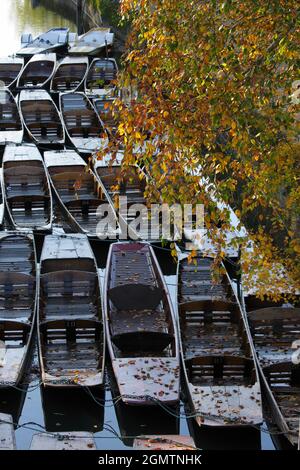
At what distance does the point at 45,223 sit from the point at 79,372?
26.9 ft

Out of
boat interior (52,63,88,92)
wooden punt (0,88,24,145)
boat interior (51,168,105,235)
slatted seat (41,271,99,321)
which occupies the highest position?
boat interior (52,63,88,92)

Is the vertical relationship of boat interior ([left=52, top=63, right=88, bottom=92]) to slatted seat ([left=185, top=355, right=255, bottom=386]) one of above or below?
above

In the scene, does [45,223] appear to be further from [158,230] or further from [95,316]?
[95,316]

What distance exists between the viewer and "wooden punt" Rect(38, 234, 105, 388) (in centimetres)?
1709

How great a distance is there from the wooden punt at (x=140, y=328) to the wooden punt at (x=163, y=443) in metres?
1.60

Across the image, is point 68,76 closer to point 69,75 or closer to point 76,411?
point 69,75

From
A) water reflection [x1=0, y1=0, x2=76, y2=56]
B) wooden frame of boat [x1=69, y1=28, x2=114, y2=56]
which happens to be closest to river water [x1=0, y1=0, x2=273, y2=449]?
wooden frame of boat [x1=69, y1=28, x2=114, y2=56]

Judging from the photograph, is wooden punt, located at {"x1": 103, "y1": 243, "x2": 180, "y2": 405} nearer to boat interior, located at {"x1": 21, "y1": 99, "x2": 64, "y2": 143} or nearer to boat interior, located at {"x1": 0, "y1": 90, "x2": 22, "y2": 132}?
boat interior, located at {"x1": 21, "y1": 99, "x2": 64, "y2": 143}

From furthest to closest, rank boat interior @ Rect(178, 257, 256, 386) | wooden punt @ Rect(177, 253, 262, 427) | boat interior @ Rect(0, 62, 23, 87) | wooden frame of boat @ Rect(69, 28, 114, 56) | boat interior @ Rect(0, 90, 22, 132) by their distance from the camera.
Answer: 1. wooden frame of boat @ Rect(69, 28, 114, 56)
2. boat interior @ Rect(0, 62, 23, 87)
3. boat interior @ Rect(0, 90, 22, 132)
4. boat interior @ Rect(178, 257, 256, 386)
5. wooden punt @ Rect(177, 253, 262, 427)

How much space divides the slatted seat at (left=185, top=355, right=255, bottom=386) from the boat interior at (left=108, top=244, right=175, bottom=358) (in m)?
0.64

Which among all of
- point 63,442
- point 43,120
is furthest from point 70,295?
point 43,120

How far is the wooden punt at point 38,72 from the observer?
128 feet

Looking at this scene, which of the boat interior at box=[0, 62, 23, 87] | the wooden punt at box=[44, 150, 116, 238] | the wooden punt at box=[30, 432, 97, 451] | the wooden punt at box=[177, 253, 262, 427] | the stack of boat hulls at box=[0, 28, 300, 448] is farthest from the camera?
the boat interior at box=[0, 62, 23, 87]

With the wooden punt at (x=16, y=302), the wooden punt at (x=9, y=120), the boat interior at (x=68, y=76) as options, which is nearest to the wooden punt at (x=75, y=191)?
the wooden punt at (x=16, y=302)
